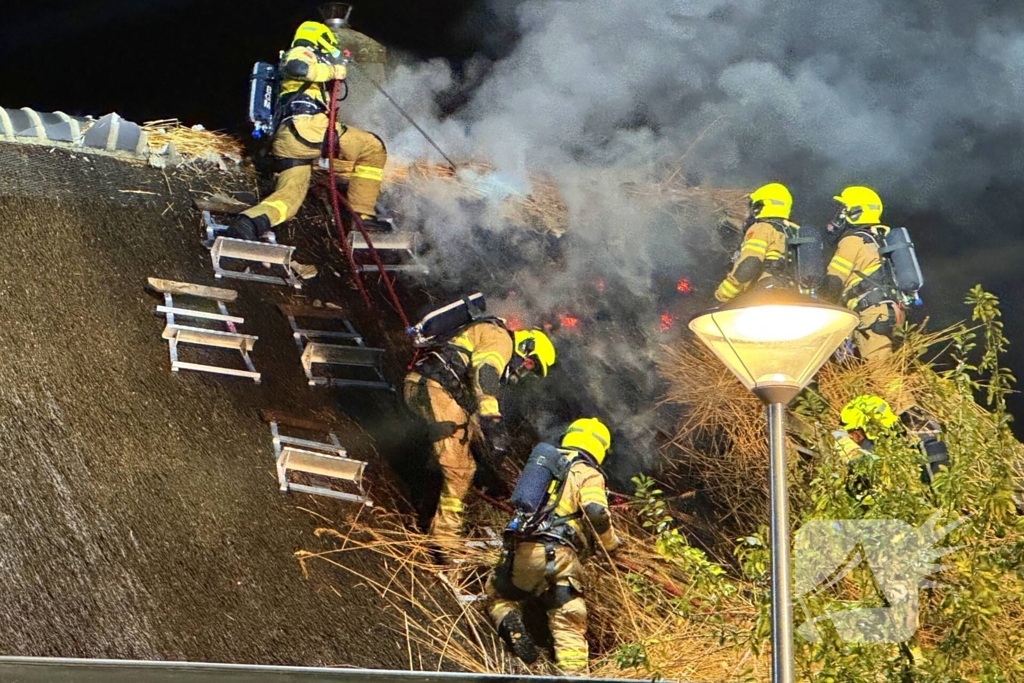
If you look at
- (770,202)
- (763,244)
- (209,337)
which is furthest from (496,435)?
(770,202)

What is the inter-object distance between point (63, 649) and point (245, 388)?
105cm

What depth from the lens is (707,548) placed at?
493 cm

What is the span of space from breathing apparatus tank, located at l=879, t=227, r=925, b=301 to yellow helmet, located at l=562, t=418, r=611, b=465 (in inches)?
73.0

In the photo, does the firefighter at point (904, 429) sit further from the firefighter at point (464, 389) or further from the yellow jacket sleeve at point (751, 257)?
the firefighter at point (464, 389)

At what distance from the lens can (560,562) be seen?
14.7 ft

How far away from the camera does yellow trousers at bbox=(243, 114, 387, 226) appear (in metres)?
4.56

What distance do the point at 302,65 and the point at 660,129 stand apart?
1.83 meters

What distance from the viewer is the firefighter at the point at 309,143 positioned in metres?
4.55

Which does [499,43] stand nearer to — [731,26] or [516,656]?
[731,26]

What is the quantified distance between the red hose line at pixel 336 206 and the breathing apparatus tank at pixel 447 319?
21 centimetres

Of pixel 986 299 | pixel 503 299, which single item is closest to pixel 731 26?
pixel 503 299

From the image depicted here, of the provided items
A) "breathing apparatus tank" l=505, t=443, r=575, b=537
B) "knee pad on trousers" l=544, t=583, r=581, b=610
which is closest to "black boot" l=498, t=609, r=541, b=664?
"knee pad on trousers" l=544, t=583, r=581, b=610

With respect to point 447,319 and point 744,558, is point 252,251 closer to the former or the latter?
point 447,319
